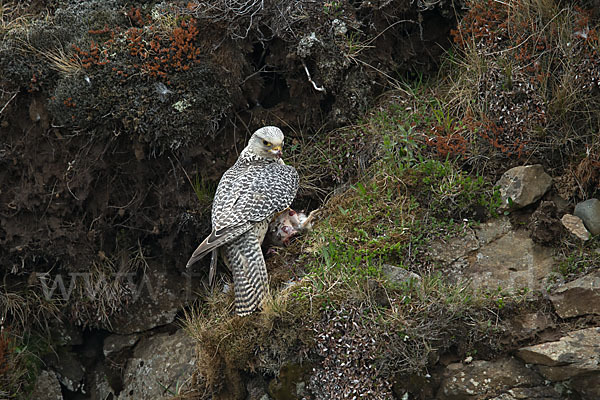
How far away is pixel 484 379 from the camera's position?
497 cm

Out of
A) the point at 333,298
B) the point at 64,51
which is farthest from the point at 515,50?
the point at 64,51

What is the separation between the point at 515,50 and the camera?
6363 mm

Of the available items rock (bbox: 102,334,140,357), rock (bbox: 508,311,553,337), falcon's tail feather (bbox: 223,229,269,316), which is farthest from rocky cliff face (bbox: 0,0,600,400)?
rock (bbox: 508,311,553,337)

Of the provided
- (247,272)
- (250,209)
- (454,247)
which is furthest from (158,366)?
(454,247)

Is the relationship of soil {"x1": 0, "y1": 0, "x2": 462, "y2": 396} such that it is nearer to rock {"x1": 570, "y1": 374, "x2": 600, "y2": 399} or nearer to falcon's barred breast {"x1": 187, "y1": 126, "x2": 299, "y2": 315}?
falcon's barred breast {"x1": 187, "y1": 126, "x2": 299, "y2": 315}

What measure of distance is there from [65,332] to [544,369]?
206 inches

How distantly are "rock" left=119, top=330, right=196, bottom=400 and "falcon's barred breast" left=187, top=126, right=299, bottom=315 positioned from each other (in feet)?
4.39

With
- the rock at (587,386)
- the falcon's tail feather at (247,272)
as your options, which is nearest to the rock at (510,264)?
the rock at (587,386)

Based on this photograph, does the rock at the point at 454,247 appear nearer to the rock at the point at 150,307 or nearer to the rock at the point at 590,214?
the rock at the point at 590,214

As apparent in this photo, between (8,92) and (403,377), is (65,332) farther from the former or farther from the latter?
(403,377)

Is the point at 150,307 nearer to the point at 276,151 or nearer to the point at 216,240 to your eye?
the point at 216,240

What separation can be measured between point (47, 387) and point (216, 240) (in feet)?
9.91

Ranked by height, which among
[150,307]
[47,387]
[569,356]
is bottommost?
[47,387]

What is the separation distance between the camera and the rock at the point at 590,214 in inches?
213
